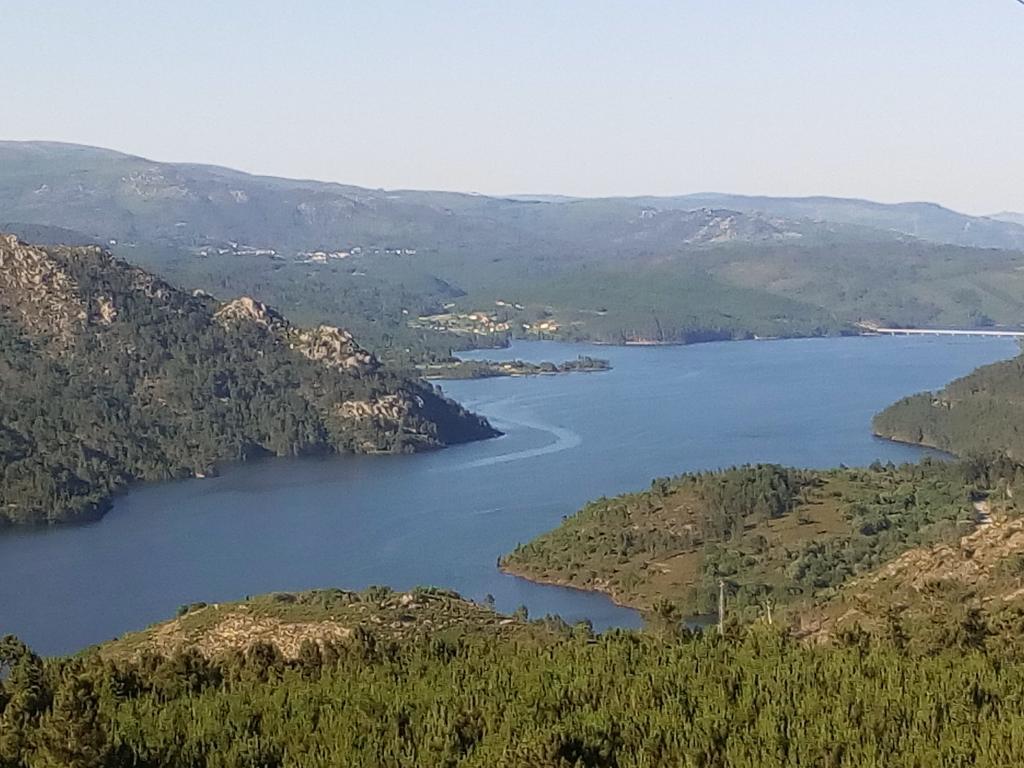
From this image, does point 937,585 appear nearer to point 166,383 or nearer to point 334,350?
point 166,383

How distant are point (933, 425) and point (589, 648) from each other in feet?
222

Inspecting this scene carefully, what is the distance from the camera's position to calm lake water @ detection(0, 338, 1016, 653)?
177 feet

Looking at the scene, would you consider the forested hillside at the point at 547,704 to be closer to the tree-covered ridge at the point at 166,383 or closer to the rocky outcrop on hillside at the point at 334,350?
the tree-covered ridge at the point at 166,383

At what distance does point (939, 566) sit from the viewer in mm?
36688

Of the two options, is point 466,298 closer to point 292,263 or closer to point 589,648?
point 292,263

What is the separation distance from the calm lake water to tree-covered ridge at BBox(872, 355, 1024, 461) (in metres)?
2.30

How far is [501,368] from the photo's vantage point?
4980 inches

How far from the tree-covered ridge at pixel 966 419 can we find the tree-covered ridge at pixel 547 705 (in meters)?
60.9

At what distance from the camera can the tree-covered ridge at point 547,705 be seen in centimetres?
1839

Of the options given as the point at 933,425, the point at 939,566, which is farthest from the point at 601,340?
the point at 939,566

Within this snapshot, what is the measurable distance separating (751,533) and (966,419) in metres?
38.8

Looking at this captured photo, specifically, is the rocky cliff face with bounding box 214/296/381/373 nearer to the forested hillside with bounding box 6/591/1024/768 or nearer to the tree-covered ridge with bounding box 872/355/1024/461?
the tree-covered ridge with bounding box 872/355/1024/461

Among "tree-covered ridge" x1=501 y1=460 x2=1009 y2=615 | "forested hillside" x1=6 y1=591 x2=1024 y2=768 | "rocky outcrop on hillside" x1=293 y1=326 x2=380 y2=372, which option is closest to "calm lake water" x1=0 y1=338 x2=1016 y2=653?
"tree-covered ridge" x1=501 y1=460 x2=1009 y2=615

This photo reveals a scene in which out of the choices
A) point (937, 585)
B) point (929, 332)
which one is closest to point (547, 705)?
point (937, 585)
